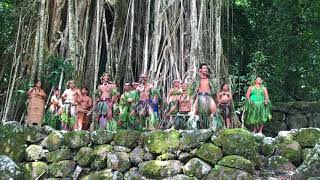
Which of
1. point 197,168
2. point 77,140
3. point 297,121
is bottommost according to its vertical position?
point 197,168

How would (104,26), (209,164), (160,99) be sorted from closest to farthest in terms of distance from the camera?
(209,164)
(160,99)
(104,26)

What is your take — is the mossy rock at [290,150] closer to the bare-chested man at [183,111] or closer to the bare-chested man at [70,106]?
the bare-chested man at [183,111]

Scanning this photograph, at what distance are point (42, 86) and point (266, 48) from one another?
480 cm

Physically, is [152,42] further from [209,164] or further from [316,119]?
[209,164]

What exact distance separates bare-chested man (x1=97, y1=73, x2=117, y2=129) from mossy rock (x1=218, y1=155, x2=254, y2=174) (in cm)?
230

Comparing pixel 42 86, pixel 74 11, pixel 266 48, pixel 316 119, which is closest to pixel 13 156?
pixel 42 86

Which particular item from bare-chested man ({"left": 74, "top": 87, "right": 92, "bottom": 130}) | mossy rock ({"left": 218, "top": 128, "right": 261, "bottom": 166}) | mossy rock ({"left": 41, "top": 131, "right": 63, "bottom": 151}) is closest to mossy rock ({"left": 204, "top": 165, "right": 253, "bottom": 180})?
mossy rock ({"left": 218, "top": 128, "right": 261, "bottom": 166})

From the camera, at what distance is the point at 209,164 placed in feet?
15.4

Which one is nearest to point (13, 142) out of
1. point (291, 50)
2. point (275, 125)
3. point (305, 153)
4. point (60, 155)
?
point (60, 155)

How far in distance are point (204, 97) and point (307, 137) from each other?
4.15ft

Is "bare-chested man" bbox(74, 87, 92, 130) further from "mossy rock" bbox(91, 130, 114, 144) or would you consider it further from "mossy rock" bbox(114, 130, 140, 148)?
"mossy rock" bbox(114, 130, 140, 148)

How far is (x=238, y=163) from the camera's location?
14.9ft

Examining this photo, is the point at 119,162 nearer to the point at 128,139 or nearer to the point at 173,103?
the point at 128,139

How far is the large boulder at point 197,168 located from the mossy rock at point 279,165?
0.66m
